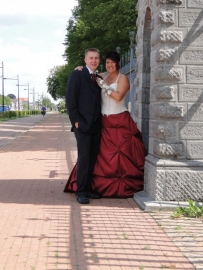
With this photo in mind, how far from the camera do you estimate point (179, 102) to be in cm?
751

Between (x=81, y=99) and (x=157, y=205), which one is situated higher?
(x=81, y=99)

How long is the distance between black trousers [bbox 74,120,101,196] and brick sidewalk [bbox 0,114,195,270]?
0.90 feet

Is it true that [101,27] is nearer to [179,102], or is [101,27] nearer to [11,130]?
[11,130]

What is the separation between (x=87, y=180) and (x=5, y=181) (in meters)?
2.40

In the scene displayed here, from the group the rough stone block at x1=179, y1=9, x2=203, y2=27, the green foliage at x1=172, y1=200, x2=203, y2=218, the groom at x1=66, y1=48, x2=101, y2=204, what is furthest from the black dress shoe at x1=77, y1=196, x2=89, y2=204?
the rough stone block at x1=179, y1=9, x2=203, y2=27

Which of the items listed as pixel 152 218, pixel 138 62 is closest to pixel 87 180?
pixel 152 218

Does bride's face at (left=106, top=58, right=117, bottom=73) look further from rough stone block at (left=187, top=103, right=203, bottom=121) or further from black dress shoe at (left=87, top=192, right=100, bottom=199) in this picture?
black dress shoe at (left=87, top=192, right=100, bottom=199)

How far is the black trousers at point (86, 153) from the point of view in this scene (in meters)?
8.06

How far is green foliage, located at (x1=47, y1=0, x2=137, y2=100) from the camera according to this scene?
27828 mm

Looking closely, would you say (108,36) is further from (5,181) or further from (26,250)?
(26,250)

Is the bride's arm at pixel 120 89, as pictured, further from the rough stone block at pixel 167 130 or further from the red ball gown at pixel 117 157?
the rough stone block at pixel 167 130

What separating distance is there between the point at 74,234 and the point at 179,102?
255 cm

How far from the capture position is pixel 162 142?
7574mm

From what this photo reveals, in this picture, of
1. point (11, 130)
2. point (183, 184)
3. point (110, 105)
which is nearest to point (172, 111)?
point (183, 184)
